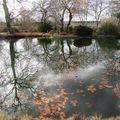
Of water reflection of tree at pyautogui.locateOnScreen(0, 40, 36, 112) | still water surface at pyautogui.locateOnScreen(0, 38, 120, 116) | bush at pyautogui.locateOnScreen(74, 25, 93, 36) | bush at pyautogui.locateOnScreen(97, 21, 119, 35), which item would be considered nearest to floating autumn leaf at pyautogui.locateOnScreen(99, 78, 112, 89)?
still water surface at pyautogui.locateOnScreen(0, 38, 120, 116)

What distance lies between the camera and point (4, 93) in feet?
19.0

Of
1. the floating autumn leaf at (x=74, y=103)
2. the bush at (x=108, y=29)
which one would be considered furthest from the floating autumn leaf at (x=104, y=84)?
the bush at (x=108, y=29)

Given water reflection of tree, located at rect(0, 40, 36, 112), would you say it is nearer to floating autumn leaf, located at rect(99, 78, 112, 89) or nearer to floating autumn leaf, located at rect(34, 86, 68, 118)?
floating autumn leaf, located at rect(34, 86, 68, 118)

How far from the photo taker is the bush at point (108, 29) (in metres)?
23.4

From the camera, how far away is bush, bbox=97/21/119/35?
922 inches

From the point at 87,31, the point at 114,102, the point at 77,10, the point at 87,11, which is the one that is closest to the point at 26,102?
the point at 114,102

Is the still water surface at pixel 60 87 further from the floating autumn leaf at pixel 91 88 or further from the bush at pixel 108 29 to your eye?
the bush at pixel 108 29

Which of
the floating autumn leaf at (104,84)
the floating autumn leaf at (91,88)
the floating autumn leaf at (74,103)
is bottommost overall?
the floating autumn leaf at (104,84)

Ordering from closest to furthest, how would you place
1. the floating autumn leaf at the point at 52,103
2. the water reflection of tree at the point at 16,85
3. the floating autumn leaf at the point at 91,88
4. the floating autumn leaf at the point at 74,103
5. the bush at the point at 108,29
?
1. the floating autumn leaf at the point at 52,103
2. the floating autumn leaf at the point at 74,103
3. the water reflection of tree at the point at 16,85
4. the floating autumn leaf at the point at 91,88
5. the bush at the point at 108,29

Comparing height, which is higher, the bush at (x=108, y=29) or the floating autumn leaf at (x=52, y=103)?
the floating autumn leaf at (x=52, y=103)

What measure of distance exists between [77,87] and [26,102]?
1699 millimetres

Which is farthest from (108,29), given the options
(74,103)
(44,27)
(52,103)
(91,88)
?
(52,103)

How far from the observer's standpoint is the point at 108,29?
2348 centimetres

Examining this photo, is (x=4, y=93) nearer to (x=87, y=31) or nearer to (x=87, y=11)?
(x=87, y=31)
